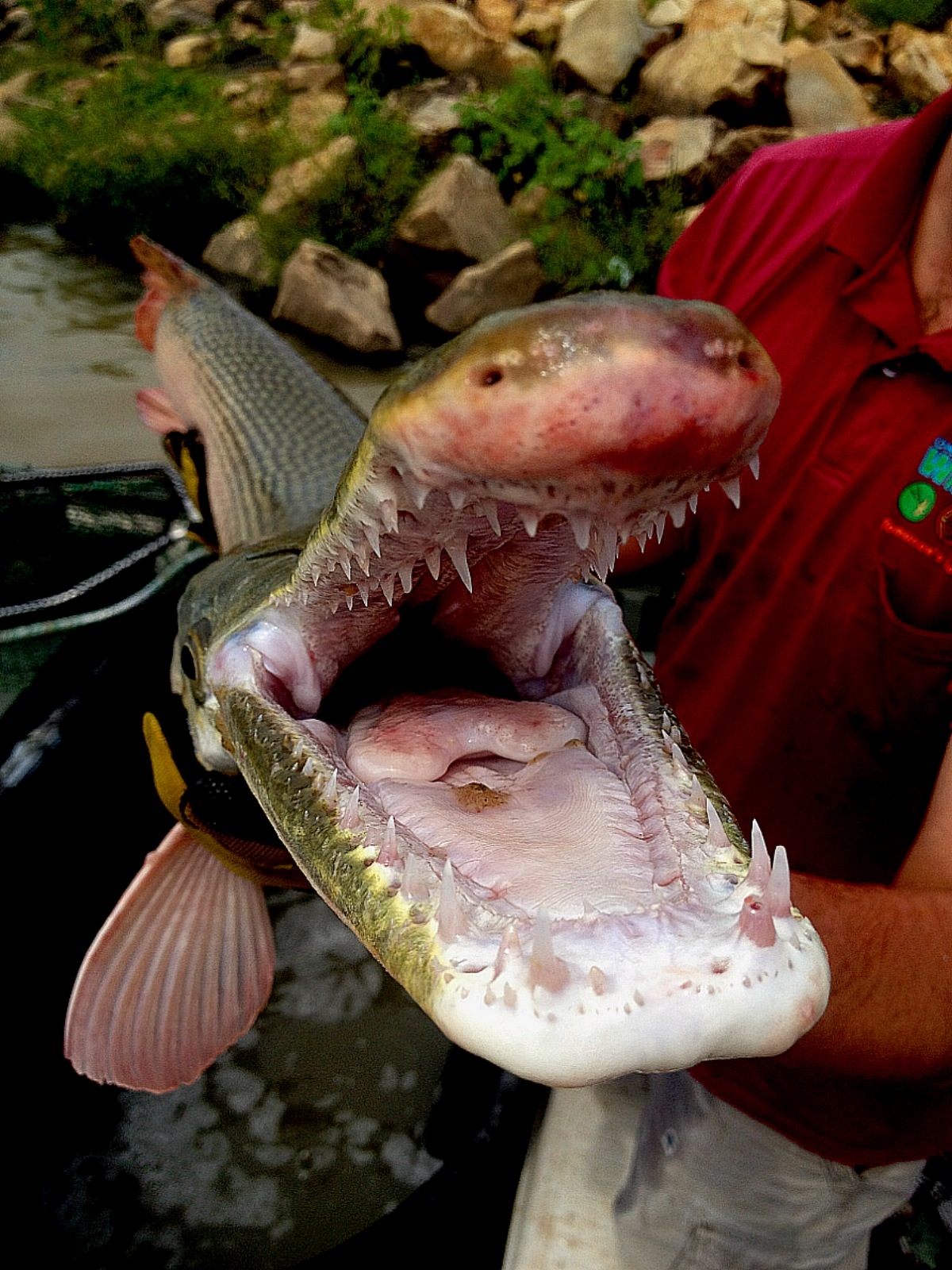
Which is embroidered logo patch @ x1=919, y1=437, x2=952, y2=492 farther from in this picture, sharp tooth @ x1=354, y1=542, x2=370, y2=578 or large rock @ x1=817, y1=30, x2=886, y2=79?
large rock @ x1=817, y1=30, x2=886, y2=79

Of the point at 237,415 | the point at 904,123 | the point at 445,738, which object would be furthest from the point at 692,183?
the point at 445,738

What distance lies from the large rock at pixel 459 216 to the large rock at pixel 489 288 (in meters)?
0.32

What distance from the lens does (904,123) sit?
1.28 meters

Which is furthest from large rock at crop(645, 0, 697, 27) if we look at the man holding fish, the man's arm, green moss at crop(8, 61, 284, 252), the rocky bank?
the man's arm

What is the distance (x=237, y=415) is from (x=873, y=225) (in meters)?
1.95

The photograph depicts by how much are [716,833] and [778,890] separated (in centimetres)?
10

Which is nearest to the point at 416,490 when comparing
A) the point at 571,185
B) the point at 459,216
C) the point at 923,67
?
the point at 459,216

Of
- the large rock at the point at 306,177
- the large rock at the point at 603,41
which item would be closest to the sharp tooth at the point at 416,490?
the large rock at the point at 306,177

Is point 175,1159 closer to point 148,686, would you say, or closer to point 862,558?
point 148,686

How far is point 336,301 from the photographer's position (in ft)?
17.8

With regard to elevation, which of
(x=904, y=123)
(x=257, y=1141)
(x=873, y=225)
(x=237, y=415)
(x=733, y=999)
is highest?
(x=904, y=123)

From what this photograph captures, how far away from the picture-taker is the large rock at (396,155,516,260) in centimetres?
576

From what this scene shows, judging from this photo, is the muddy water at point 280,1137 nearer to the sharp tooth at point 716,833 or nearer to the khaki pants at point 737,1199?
the khaki pants at point 737,1199

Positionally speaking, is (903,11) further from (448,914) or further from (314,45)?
(448,914)
